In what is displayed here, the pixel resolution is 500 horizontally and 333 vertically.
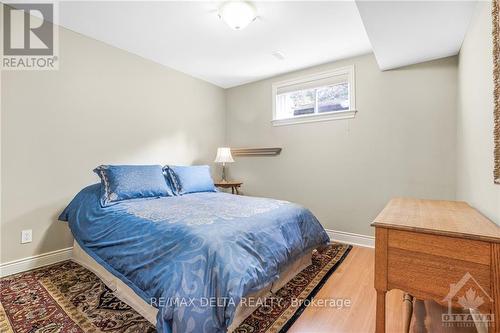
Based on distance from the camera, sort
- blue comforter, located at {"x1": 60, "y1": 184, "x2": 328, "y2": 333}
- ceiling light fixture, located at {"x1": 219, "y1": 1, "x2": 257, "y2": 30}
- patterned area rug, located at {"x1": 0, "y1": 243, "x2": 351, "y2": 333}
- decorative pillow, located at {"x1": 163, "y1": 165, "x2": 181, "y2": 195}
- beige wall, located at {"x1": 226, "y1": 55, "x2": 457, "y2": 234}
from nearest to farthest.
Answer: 1. blue comforter, located at {"x1": 60, "y1": 184, "x2": 328, "y2": 333}
2. patterned area rug, located at {"x1": 0, "y1": 243, "x2": 351, "y2": 333}
3. ceiling light fixture, located at {"x1": 219, "y1": 1, "x2": 257, "y2": 30}
4. beige wall, located at {"x1": 226, "y1": 55, "x2": 457, "y2": 234}
5. decorative pillow, located at {"x1": 163, "y1": 165, "x2": 181, "y2": 195}

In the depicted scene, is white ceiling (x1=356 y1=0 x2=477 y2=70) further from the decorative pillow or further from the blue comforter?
the decorative pillow

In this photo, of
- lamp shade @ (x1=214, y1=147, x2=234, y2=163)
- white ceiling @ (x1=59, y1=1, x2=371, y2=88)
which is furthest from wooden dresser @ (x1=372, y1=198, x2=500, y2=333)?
lamp shade @ (x1=214, y1=147, x2=234, y2=163)

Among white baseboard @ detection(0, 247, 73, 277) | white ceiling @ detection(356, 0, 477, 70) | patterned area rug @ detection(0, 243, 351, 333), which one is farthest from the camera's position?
white baseboard @ detection(0, 247, 73, 277)

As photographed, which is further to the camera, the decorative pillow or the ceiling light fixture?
the decorative pillow

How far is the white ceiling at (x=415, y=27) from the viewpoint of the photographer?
1.67 metres

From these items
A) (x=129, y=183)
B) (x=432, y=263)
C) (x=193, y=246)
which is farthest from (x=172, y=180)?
(x=432, y=263)

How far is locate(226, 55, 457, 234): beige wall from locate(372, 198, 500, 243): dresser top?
1.19 m

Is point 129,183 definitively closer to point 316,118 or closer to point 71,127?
A: point 71,127

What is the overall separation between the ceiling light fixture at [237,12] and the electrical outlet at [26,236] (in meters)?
2.73

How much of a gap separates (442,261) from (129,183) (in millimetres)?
2508

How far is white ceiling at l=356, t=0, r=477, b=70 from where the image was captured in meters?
1.67

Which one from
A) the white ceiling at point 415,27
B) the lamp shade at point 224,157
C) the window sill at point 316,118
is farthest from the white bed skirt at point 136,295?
the white ceiling at point 415,27

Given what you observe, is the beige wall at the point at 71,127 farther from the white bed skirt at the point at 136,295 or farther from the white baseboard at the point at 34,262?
the white bed skirt at the point at 136,295

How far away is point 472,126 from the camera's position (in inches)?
69.0
